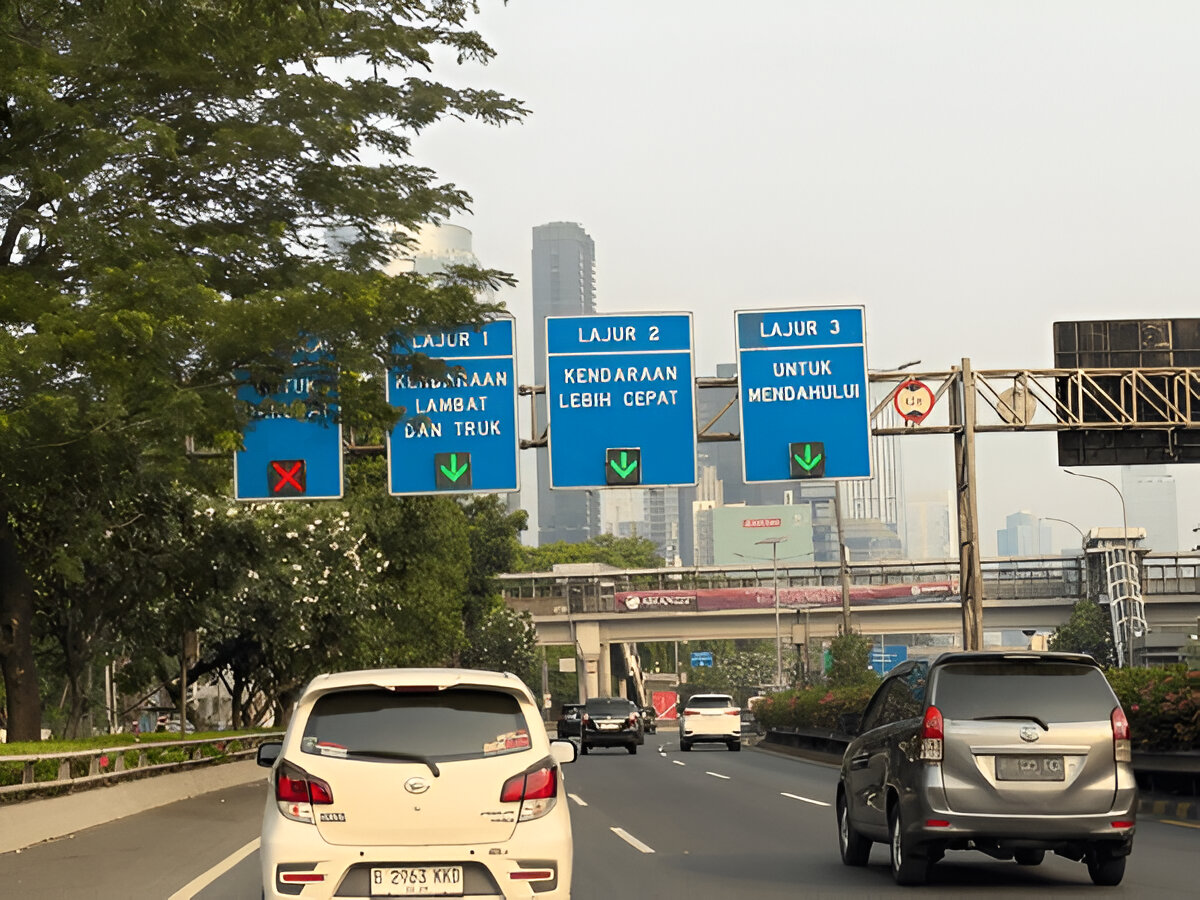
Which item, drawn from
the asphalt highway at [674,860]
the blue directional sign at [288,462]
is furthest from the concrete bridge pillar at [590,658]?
the asphalt highway at [674,860]

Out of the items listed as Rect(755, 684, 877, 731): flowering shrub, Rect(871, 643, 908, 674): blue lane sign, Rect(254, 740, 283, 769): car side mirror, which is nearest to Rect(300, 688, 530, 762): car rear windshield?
Rect(254, 740, 283, 769): car side mirror

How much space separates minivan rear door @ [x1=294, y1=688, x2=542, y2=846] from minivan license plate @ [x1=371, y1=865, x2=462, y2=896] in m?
0.14

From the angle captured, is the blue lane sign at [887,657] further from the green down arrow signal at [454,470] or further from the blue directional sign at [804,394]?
the green down arrow signal at [454,470]

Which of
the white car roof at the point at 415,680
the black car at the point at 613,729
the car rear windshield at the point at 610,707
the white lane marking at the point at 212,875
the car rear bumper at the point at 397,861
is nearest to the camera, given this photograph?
the car rear bumper at the point at 397,861

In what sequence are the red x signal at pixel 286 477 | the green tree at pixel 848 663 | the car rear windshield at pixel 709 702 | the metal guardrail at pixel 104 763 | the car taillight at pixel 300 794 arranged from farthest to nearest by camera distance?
the green tree at pixel 848 663 < the car rear windshield at pixel 709 702 < the red x signal at pixel 286 477 < the metal guardrail at pixel 104 763 < the car taillight at pixel 300 794

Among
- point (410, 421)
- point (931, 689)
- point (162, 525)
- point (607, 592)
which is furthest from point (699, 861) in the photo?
point (607, 592)

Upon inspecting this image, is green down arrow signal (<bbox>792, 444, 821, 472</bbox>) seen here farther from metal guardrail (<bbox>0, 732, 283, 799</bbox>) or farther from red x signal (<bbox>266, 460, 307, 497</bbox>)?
metal guardrail (<bbox>0, 732, 283, 799</bbox>)

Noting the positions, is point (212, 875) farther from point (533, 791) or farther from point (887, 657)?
point (887, 657)

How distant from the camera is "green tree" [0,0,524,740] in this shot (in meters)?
20.4

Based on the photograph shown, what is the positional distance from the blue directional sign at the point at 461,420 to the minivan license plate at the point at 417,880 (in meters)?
21.0

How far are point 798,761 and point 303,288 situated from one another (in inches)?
836

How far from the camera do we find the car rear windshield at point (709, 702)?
5038 centimetres

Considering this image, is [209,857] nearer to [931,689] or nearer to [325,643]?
[931,689]

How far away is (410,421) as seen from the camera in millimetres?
29812
